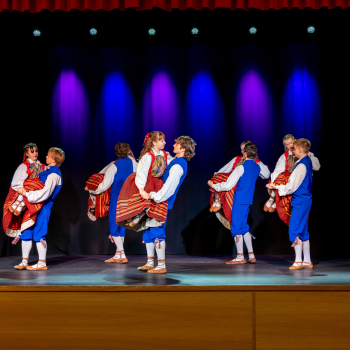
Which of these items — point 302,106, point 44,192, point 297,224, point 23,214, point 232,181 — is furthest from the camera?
point 302,106

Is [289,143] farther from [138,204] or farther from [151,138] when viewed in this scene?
[138,204]

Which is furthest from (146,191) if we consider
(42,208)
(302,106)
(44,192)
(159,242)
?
(302,106)

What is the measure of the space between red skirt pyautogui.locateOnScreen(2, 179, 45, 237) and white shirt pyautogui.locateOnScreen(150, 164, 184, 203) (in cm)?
129

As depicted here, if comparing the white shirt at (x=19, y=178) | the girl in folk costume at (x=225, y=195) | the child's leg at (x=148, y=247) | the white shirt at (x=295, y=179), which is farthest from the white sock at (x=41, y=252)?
the white shirt at (x=295, y=179)

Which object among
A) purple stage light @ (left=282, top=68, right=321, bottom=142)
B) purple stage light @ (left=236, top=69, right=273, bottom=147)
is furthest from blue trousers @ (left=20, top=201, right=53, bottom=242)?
purple stage light @ (left=282, top=68, right=321, bottom=142)

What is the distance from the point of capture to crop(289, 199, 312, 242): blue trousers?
4340mm

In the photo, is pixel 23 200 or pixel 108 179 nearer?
pixel 23 200

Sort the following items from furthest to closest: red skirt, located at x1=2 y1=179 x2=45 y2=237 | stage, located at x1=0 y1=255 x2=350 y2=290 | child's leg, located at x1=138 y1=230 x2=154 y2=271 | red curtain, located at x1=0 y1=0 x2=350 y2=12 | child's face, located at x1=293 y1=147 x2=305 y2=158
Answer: red curtain, located at x1=0 y1=0 x2=350 y2=12 < red skirt, located at x1=2 y1=179 x2=45 y2=237 < child's face, located at x1=293 y1=147 x2=305 y2=158 < child's leg, located at x1=138 y1=230 x2=154 y2=271 < stage, located at x1=0 y1=255 x2=350 y2=290

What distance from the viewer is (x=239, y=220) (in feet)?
16.0

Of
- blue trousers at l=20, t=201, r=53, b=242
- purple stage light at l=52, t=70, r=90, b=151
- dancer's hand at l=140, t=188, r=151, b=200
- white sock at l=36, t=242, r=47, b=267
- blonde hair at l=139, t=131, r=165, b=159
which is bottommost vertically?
white sock at l=36, t=242, r=47, b=267

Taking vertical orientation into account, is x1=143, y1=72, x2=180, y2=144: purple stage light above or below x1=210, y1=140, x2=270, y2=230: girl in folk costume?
above

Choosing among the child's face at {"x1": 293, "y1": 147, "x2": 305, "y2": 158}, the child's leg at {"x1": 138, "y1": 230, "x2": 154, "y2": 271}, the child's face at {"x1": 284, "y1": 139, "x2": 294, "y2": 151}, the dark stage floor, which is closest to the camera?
the dark stage floor

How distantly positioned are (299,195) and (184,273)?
1363 millimetres

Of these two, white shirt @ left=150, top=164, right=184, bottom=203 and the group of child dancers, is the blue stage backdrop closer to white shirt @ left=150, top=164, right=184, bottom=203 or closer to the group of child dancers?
the group of child dancers
